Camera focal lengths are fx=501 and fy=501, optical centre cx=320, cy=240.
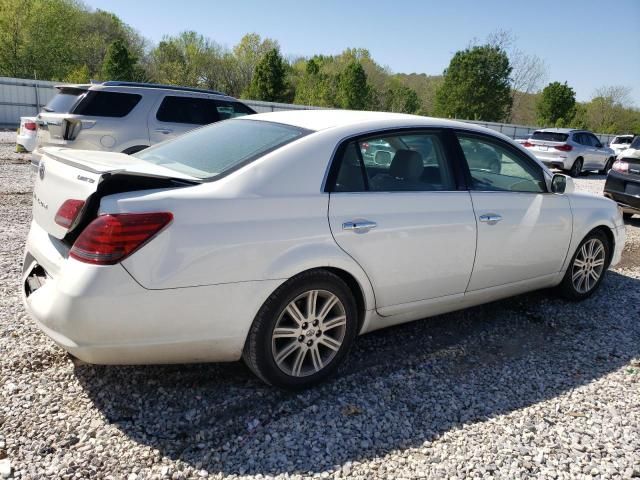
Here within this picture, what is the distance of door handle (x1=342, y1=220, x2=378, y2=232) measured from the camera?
2.89m

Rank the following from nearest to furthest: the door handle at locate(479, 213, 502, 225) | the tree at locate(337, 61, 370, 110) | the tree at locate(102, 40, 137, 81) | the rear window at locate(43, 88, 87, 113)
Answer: the door handle at locate(479, 213, 502, 225) → the rear window at locate(43, 88, 87, 113) → the tree at locate(102, 40, 137, 81) → the tree at locate(337, 61, 370, 110)

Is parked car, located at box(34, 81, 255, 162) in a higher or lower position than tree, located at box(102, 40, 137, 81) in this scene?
lower

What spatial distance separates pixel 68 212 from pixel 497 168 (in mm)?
3029

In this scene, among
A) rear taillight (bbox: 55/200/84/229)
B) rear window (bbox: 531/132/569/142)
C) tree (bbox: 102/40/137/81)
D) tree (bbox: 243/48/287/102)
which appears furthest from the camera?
tree (bbox: 243/48/287/102)

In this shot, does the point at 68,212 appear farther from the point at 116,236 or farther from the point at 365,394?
the point at 365,394

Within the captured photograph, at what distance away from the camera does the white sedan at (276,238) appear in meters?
2.38

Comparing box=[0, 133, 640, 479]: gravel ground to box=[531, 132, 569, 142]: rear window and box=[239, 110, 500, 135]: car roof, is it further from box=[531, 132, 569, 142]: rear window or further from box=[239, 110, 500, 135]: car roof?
box=[531, 132, 569, 142]: rear window

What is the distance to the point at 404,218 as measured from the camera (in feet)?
10.3

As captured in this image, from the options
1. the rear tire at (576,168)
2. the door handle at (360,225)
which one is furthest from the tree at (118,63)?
the door handle at (360,225)

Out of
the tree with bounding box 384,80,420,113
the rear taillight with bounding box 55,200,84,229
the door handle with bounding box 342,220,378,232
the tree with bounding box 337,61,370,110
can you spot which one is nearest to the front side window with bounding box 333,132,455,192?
the door handle with bounding box 342,220,378,232

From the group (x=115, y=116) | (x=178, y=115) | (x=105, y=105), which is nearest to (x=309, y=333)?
(x=115, y=116)

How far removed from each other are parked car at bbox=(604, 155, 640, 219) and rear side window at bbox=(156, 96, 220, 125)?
698 cm

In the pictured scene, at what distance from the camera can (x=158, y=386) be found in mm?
2932

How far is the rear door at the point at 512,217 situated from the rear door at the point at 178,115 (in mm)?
5563
